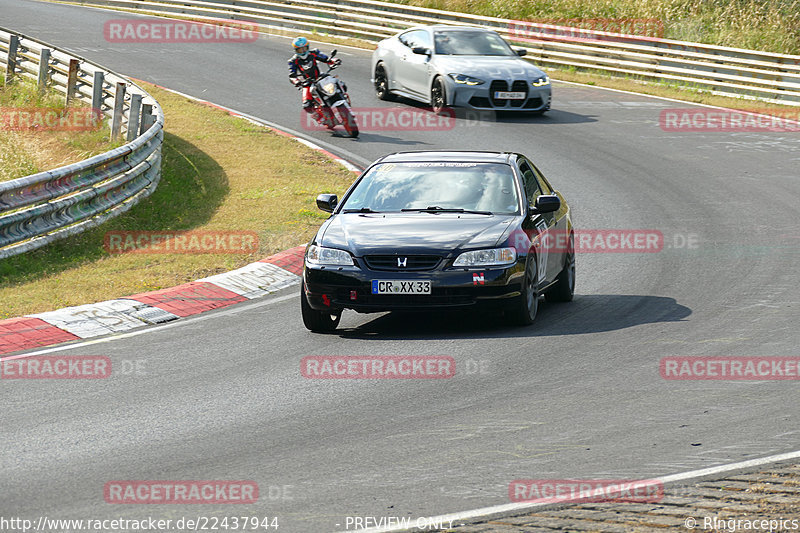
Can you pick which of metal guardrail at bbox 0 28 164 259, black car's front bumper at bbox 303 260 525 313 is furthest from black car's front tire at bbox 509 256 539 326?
metal guardrail at bbox 0 28 164 259

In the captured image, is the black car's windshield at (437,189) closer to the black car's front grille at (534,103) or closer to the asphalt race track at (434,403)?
the asphalt race track at (434,403)

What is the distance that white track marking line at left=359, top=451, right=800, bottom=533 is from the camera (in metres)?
5.81

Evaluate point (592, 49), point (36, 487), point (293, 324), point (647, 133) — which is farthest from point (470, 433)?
point (592, 49)

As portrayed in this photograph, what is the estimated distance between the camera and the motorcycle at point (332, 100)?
21672 mm

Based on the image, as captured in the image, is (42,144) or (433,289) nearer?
(433,289)

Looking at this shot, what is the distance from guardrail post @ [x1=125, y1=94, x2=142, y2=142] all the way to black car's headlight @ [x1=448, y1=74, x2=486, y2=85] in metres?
6.91

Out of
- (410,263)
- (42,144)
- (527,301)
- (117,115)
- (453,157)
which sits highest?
(453,157)

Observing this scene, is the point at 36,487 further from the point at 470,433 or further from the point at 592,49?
the point at 592,49

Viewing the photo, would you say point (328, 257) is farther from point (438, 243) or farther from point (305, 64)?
point (305, 64)

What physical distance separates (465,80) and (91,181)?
34.1 ft

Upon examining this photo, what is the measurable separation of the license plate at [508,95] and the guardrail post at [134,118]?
757 cm

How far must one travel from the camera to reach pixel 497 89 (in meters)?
23.4

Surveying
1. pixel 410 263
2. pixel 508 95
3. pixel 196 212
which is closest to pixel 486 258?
pixel 410 263

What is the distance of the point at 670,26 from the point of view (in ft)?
111
